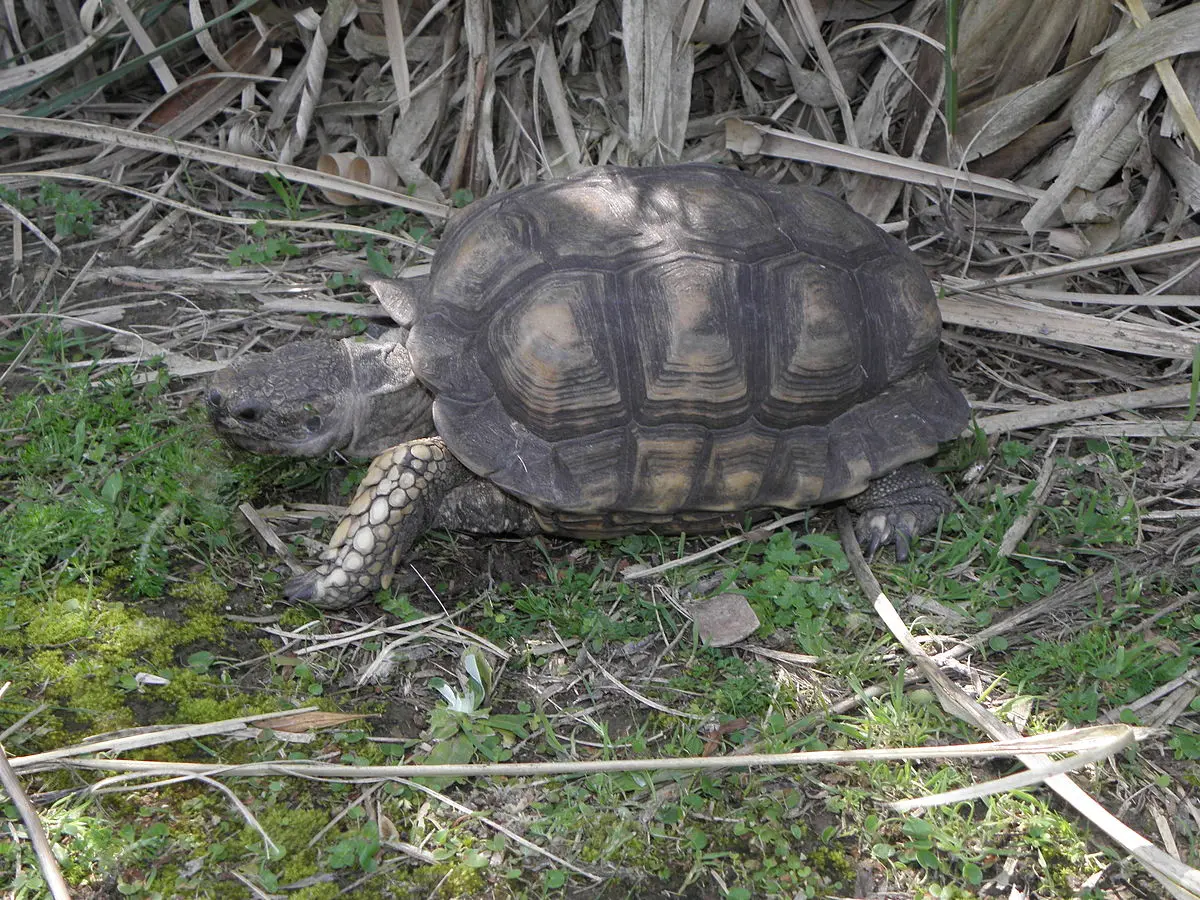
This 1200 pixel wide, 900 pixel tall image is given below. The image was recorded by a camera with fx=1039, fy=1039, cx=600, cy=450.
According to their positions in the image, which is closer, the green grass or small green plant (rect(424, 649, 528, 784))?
the green grass

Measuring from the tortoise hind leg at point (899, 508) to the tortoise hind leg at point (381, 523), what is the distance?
1.54 m

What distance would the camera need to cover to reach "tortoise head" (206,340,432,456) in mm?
3680

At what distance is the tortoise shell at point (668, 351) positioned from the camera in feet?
11.7

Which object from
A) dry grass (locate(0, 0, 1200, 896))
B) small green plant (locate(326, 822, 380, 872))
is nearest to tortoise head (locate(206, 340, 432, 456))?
dry grass (locate(0, 0, 1200, 896))

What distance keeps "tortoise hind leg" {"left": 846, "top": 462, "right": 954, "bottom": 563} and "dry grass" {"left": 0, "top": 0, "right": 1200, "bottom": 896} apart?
0.90 ft

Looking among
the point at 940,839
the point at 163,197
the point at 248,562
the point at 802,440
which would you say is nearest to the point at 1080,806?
the point at 940,839

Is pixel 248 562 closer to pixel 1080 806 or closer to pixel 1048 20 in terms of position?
pixel 1080 806

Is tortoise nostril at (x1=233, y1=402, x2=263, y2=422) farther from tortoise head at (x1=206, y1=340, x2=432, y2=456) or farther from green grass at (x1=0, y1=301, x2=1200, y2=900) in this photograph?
green grass at (x1=0, y1=301, x2=1200, y2=900)

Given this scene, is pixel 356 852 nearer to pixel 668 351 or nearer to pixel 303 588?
pixel 303 588

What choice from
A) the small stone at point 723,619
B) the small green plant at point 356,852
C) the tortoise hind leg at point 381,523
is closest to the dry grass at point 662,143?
the small stone at point 723,619

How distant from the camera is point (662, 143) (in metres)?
5.02

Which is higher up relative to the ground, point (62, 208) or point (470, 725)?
point (62, 208)

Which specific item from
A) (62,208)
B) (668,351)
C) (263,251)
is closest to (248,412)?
(668,351)

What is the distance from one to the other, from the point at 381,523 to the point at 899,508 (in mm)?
1900
